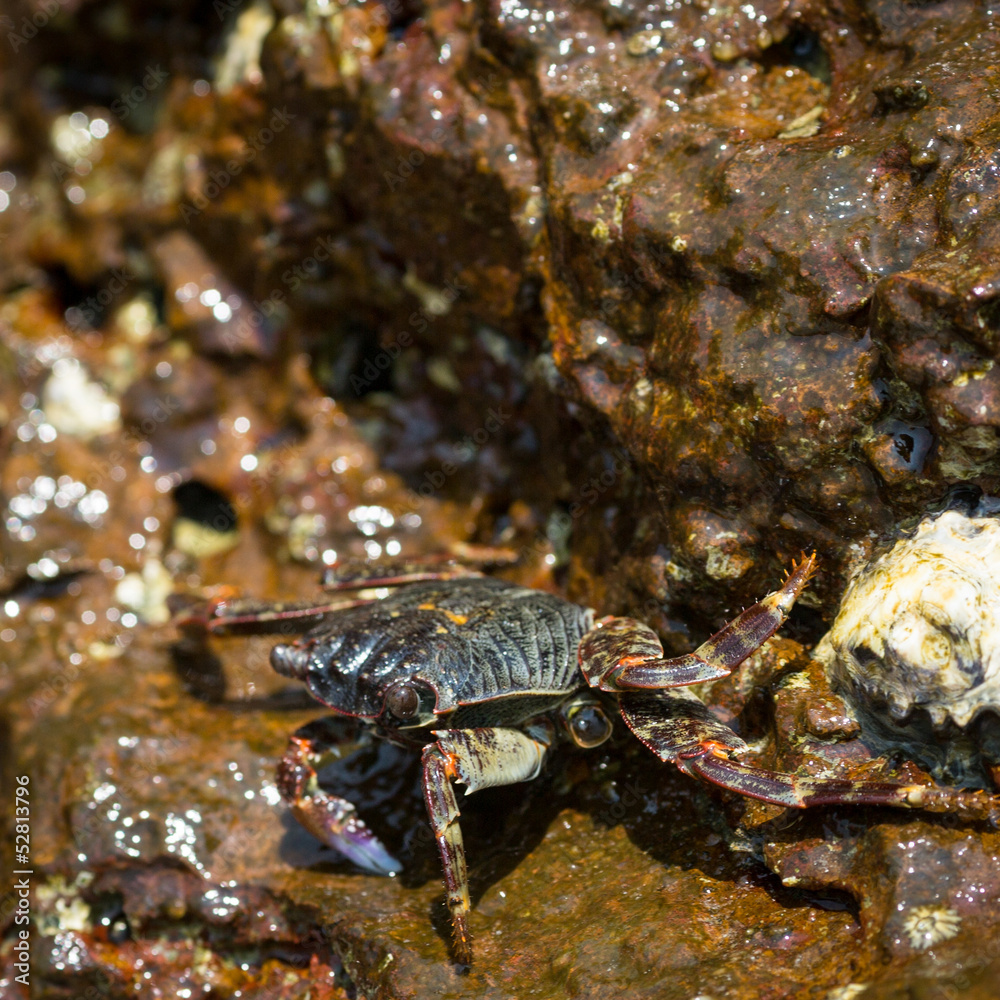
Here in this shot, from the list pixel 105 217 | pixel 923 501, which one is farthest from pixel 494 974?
pixel 105 217

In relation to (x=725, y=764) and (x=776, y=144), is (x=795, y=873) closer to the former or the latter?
(x=725, y=764)

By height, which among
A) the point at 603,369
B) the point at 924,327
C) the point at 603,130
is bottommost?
the point at 924,327

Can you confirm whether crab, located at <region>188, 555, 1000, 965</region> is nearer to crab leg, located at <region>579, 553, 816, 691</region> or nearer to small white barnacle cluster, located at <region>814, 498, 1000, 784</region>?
crab leg, located at <region>579, 553, 816, 691</region>

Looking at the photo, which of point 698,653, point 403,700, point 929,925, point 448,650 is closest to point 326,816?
point 403,700

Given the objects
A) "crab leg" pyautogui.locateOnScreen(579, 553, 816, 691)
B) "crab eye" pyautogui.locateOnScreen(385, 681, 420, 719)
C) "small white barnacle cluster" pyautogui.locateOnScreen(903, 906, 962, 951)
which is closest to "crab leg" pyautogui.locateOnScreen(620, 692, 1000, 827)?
"crab leg" pyautogui.locateOnScreen(579, 553, 816, 691)

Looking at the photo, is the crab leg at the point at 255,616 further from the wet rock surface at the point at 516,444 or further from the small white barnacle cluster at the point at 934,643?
the small white barnacle cluster at the point at 934,643
